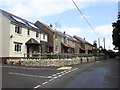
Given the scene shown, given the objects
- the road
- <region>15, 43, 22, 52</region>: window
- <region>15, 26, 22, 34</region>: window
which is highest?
<region>15, 26, 22, 34</region>: window

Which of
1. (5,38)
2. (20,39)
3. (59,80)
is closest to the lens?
(59,80)

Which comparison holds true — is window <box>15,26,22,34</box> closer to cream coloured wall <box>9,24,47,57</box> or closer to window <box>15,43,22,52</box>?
cream coloured wall <box>9,24,47,57</box>

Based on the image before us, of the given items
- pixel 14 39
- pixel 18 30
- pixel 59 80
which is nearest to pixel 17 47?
pixel 14 39

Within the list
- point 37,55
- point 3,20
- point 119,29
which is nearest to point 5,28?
point 3,20

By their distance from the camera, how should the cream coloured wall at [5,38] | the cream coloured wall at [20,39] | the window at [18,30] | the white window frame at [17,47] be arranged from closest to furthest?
Result: the cream coloured wall at [5,38] < the cream coloured wall at [20,39] < the white window frame at [17,47] < the window at [18,30]

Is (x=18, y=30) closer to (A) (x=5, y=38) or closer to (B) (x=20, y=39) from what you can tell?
(B) (x=20, y=39)

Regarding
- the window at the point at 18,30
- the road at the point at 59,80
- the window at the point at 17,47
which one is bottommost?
the road at the point at 59,80

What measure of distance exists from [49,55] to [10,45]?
5744mm

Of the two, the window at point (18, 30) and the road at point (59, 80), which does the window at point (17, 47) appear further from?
the road at point (59, 80)

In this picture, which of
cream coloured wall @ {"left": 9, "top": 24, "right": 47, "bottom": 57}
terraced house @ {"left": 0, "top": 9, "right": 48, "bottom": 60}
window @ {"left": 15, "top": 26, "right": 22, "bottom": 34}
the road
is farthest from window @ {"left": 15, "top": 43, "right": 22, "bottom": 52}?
the road

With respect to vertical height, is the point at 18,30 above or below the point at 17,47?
above

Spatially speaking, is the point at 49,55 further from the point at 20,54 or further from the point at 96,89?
the point at 96,89

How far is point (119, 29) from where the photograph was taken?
3678cm

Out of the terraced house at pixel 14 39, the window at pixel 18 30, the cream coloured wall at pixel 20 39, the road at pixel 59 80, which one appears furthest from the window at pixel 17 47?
the road at pixel 59 80
